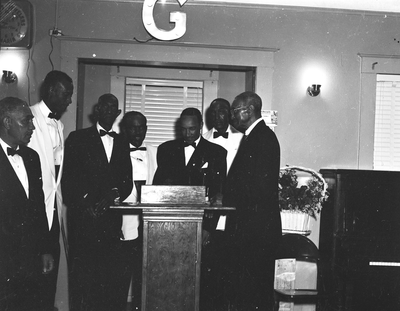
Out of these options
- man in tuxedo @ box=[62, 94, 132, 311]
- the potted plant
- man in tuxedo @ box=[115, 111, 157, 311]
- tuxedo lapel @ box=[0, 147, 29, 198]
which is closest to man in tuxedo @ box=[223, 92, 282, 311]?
man in tuxedo @ box=[62, 94, 132, 311]

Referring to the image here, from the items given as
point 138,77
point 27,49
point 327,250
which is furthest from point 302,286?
point 27,49

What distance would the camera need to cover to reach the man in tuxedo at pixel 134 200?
467cm

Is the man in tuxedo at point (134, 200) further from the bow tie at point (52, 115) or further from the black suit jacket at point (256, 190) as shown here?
the black suit jacket at point (256, 190)

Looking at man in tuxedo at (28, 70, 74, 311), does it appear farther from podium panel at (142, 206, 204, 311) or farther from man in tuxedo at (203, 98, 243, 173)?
man in tuxedo at (203, 98, 243, 173)

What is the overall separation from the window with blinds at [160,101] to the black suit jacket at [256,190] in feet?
10.8

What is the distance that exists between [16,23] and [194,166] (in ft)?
7.05

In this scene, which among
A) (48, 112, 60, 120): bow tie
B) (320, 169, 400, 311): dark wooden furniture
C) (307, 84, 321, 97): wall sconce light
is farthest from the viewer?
(307, 84, 321, 97): wall sconce light

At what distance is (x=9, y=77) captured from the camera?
533 centimetres

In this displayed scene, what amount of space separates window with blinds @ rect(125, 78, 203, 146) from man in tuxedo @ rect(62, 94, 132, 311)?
7.93 ft

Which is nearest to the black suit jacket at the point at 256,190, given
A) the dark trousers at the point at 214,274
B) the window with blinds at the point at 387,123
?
the dark trousers at the point at 214,274

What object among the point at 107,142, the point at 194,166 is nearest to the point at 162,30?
the point at 107,142

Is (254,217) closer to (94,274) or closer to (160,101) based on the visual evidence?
(94,274)

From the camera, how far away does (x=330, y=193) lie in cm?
550

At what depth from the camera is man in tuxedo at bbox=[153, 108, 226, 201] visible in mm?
4559
